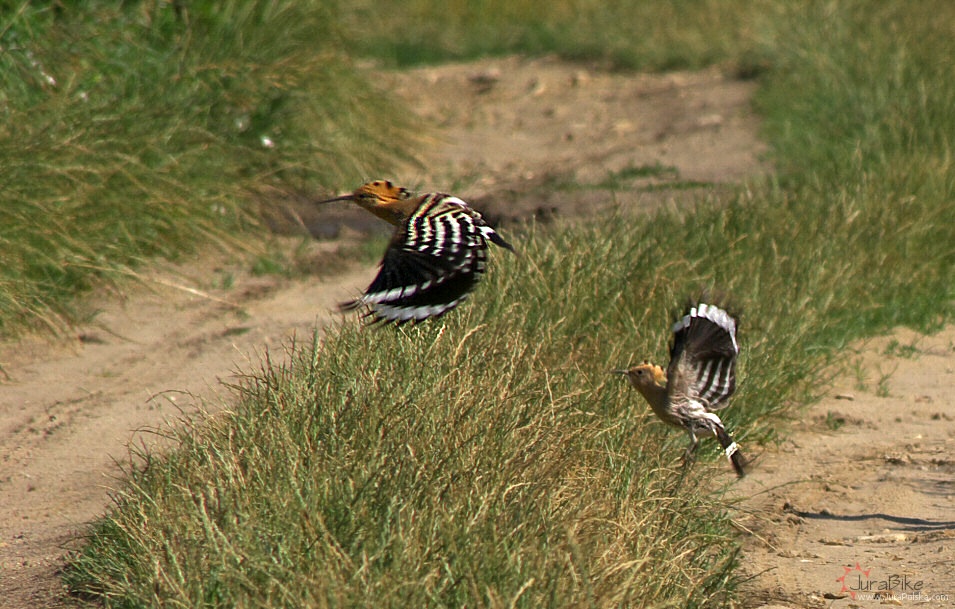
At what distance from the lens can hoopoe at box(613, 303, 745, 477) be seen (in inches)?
163

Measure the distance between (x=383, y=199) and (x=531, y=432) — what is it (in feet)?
5.05

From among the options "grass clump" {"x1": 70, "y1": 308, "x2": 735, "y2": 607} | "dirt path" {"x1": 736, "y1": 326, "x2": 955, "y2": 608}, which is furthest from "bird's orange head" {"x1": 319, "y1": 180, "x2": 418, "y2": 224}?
"dirt path" {"x1": 736, "y1": 326, "x2": 955, "y2": 608}

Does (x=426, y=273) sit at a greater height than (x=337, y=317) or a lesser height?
greater

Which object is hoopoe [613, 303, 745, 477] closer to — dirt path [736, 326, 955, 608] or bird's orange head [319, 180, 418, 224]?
dirt path [736, 326, 955, 608]

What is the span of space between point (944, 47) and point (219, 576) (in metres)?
8.23

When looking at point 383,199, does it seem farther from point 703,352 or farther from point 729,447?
point 729,447

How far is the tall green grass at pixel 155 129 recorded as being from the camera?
20.2 ft

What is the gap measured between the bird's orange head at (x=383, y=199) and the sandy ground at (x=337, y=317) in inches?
19.1

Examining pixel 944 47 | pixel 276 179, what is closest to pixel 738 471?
pixel 276 179

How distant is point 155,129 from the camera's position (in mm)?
7277

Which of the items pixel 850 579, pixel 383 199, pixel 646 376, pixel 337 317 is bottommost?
pixel 337 317

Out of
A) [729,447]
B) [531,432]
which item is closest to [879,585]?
[729,447]

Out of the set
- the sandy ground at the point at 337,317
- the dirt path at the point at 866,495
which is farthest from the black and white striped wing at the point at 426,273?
the dirt path at the point at 866,495

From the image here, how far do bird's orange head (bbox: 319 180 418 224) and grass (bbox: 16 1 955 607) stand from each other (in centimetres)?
45
